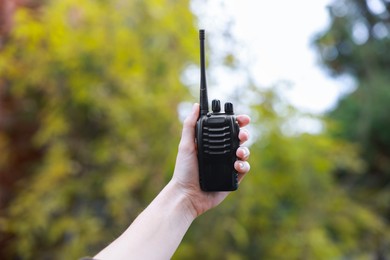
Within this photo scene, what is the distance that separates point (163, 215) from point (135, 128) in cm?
265

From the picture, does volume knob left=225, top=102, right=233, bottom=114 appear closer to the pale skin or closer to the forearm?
the pale skin

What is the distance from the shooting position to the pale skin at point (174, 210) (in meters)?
1.10

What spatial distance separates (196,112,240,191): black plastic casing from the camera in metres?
1.11

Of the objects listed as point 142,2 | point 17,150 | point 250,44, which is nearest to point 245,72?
point 250,44

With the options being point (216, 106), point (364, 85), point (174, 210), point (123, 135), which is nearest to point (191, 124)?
point (216, 106)

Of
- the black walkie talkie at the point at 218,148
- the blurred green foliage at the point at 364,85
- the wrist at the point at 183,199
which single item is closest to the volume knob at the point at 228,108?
the black walkie talkie at the point at 218,148

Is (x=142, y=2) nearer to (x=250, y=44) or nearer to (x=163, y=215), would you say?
(x=250, y=44)

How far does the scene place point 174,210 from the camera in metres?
1.17

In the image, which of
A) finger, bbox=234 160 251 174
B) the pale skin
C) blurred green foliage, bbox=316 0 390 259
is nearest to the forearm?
the pale skin

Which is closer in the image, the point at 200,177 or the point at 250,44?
the point at 200,177

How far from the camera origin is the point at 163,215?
115 centimetres

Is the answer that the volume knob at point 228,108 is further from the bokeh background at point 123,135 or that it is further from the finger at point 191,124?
the bokeh background at point 123,135

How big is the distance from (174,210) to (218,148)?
0.15 metres

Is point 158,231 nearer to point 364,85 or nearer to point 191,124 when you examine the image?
point 191,124
